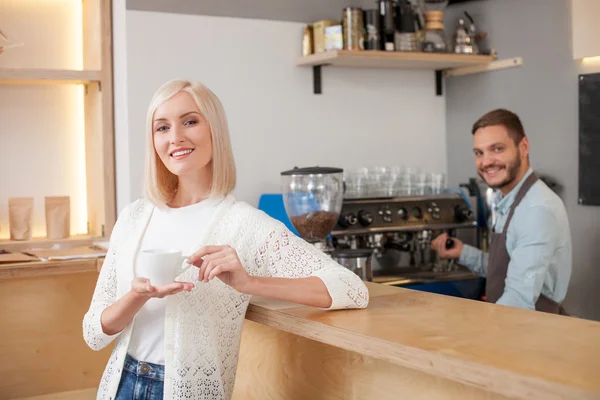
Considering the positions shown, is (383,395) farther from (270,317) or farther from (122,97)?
(122,97)

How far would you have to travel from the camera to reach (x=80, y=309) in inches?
135

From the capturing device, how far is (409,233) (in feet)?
14.1

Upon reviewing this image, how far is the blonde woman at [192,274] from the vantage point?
1.91 metres

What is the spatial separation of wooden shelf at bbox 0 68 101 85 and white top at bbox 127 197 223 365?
7.14ft

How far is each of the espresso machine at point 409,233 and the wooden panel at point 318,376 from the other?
1.72m

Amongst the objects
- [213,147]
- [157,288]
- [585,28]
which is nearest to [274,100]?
[585,28]

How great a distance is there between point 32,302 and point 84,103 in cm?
139

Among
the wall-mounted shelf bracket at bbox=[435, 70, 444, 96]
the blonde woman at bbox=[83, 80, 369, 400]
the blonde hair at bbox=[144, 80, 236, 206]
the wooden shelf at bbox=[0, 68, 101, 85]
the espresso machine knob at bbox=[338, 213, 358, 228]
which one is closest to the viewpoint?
the blonde woman at bbox=[83, 80, 369, 400]

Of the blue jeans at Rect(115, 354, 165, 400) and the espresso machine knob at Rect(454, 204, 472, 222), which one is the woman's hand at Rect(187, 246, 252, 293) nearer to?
the blue jeans at Rect(115, 354, 165, 400)

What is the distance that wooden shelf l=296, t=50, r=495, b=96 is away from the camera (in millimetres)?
4281

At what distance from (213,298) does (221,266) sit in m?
0.21

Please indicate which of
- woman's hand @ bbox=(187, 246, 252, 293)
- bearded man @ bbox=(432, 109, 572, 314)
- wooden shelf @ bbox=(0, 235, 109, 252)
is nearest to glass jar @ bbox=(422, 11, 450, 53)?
bearded man @ bbox=(432, 109, 572, 314)

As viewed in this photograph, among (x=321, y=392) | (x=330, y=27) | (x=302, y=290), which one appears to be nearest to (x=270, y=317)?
(x=302, y=290)

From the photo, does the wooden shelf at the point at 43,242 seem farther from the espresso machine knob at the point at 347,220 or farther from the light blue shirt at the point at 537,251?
the light blue shirt at the point at 537,251
